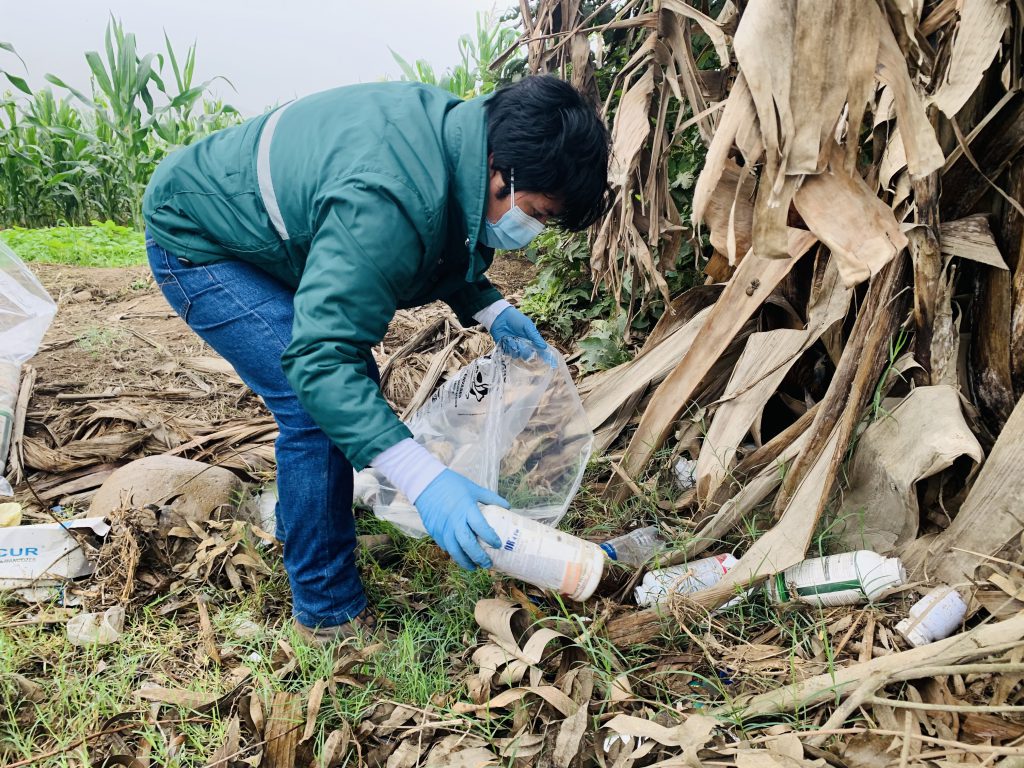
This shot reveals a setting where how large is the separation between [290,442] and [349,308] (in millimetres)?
488

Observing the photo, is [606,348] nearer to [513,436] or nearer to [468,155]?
[513,436]

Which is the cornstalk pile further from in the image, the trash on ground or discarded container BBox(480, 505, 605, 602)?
the trash on ground

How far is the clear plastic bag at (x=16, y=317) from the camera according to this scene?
8.93 feet

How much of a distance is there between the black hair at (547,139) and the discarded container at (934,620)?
112 cm

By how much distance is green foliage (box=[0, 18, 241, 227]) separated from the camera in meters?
7.12

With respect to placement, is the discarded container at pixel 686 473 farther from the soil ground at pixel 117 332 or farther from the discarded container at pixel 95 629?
the soil ground at pixel 117 332

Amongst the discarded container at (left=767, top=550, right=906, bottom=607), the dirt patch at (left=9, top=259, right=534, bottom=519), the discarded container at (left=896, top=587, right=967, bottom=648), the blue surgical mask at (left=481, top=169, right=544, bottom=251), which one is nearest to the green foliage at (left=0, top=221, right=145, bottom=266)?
the dirt patch at (left=9, top=259, right=534, bottom=519)

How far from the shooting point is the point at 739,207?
1.77 metres

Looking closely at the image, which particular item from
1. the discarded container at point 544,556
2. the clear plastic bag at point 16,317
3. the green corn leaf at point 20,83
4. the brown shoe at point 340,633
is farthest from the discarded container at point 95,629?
the green corn leaf at point 20,83

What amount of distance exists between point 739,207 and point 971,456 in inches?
29.7

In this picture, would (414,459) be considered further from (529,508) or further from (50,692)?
(50,692)

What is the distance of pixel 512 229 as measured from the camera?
169 cm

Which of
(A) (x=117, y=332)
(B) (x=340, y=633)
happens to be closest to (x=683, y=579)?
(B) (x=340, y=633)

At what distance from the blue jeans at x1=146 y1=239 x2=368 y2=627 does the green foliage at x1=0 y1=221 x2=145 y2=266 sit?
467cm
